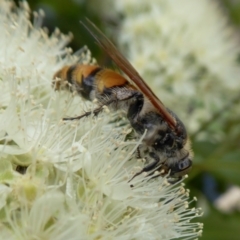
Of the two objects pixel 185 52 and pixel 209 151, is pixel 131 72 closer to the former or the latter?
pixel 209 151

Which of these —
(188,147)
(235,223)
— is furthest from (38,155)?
(235,223)

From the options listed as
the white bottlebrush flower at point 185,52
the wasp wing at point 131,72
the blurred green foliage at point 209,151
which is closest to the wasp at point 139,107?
the wasp wing at point 131,72

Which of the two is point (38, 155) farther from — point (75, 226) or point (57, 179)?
point (75, 226)

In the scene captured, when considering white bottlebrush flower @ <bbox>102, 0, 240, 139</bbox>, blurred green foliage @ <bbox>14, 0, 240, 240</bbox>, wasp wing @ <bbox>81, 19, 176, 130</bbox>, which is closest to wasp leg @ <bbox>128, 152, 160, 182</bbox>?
wasp wing @ <bbox>81, 19, 176, 130</bbox>

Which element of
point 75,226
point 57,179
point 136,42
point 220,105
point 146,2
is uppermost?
point 146,2

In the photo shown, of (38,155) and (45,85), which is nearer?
(38,155)
